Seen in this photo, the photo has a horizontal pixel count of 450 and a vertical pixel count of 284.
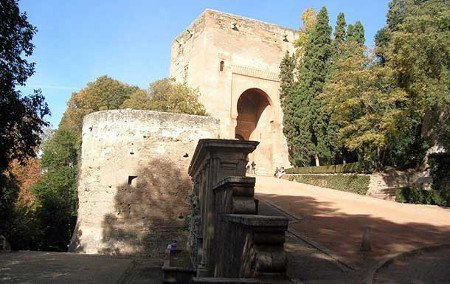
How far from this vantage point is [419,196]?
62.0 ft

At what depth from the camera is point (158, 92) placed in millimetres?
31953

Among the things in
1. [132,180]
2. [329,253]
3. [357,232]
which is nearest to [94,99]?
[132,180]

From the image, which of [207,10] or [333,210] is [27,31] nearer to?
[333,210]

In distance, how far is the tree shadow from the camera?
875cm

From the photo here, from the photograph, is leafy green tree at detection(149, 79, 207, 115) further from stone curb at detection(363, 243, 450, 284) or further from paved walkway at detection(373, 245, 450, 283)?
paved walkway at detection(373, 245, 450, 283)

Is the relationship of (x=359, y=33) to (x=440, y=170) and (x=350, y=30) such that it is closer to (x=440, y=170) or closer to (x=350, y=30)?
(x=350, y=30)

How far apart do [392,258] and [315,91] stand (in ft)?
72.9

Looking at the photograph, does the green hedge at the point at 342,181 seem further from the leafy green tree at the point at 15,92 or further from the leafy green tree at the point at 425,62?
the leafy green tree at the point at 15,92

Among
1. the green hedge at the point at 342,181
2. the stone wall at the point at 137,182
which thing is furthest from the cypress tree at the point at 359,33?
the stone wall at the point at 137,182

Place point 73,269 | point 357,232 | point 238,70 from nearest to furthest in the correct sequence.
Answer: point 357,232, point 73,269, point 238,70

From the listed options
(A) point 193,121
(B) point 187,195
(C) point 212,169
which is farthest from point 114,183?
(C) point 212,169

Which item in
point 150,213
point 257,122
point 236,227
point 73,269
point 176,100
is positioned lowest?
point 73,269

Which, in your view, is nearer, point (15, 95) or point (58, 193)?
point (15, 95)

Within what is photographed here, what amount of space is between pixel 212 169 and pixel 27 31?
5746 mm
